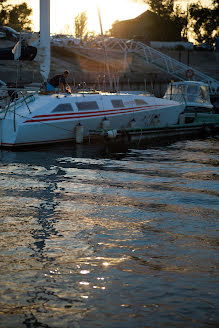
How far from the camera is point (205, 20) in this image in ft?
255

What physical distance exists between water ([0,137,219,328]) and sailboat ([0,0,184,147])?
3359 millimetres

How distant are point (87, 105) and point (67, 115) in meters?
1.23

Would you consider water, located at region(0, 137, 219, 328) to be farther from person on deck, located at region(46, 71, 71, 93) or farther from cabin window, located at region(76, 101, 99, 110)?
person on deck, located at region(46, 71, 71, 93)

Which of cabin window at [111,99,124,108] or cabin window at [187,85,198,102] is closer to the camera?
cabin window at [111,99,124,108]

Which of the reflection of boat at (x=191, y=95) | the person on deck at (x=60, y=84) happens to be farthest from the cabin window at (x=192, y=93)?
the person on deck at (x=60, y=84)

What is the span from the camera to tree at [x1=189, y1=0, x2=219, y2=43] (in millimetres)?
76750

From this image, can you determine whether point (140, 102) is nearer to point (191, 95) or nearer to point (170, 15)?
point (191, 95)

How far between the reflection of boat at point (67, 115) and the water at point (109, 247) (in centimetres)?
331

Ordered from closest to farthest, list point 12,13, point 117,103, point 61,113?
point 61,113 → point 117,103 → point 12,13

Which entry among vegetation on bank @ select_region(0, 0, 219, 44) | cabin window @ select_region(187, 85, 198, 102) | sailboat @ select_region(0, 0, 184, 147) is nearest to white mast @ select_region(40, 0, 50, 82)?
sailboat @ select_region(0, 0, 184, 147)

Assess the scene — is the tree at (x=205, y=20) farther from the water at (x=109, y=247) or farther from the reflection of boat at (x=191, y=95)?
the water at (x=109, y=247)

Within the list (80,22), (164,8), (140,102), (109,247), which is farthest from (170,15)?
(109,247)

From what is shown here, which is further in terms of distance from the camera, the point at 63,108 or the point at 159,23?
the point at 159,23

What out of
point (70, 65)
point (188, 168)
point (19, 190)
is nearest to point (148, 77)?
point (70, 65)
